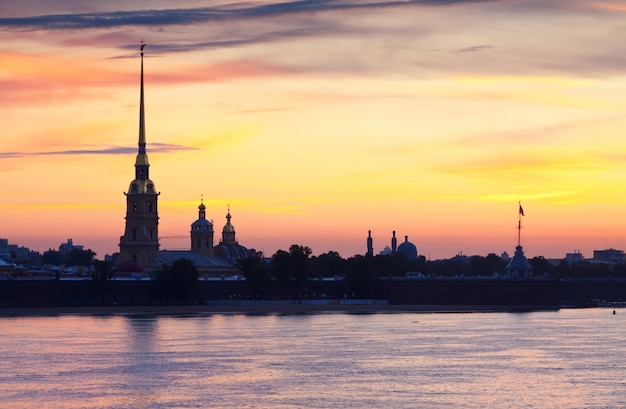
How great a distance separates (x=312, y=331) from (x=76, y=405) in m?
53.8

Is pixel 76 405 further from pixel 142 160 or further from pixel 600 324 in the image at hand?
pixel 142 160

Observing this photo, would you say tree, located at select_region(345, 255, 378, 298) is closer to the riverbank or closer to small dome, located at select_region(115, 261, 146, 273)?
the riverbank

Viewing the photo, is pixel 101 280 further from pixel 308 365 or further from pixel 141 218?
pixel 308 365

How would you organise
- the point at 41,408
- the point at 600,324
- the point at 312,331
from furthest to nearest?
the point at 600,324 → the point at 312,331 → the point at 41,408

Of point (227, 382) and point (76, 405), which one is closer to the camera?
point (76, 405)

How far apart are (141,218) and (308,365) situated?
378 feet

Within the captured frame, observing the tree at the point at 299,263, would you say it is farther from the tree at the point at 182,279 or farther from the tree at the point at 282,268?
the tree at the point at 182,279

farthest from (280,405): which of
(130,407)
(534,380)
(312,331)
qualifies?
(312,331)

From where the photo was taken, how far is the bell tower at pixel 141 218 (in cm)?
19438

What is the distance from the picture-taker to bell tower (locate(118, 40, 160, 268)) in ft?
638

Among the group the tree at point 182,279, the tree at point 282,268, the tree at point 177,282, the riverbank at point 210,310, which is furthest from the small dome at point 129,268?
the tree at point 282,268

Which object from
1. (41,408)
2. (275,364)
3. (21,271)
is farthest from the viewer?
(21,271)

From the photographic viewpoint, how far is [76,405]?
63.8 m

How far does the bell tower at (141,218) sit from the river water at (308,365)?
6349 cm
